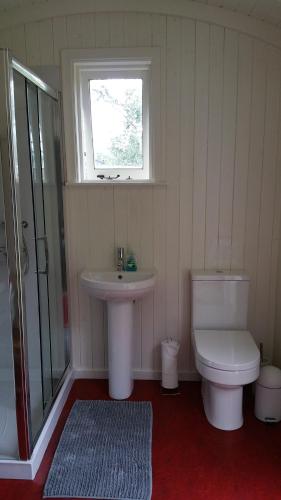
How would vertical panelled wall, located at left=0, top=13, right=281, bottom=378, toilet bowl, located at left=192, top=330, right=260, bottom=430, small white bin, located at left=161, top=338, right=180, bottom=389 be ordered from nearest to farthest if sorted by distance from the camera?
toilet bowl, located at left=192, top=330, right=260, bottom=430 → vertical panelled wall, located at left=0, top=13, right=281, bottom=378 → small white bin, located at left=161, top=338, right=180, bottom=389

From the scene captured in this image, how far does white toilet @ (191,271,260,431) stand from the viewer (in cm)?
194

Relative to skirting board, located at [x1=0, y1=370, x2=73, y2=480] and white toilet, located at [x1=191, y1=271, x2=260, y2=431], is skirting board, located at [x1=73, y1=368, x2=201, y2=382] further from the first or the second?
skirting board, located at [x1=0, y1=370, x2=73, y2=480]

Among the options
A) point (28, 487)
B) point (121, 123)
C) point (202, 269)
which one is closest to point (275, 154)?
point (202, 269)

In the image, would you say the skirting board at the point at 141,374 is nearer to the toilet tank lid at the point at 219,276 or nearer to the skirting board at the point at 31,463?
the skirting board at the point at 31,463

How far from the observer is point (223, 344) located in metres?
2.15

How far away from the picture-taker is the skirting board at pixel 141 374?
2650 millimetres

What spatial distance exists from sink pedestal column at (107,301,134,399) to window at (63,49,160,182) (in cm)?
90

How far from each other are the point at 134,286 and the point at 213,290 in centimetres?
59

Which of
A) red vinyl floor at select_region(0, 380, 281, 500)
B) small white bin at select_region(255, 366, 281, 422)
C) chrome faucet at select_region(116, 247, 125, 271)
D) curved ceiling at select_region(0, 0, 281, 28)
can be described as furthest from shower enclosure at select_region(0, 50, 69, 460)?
small white bin at select_region(255, 366, 281, 422)

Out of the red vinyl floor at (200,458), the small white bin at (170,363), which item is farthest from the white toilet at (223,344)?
the small white bin at (170,363)

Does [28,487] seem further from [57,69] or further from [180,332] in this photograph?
[57,69]

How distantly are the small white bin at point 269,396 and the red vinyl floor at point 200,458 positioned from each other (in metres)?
0.06

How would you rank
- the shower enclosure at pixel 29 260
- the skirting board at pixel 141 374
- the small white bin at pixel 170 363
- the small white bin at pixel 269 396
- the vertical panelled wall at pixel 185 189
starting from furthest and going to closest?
the skirting board at pixel 141 374 < the small white bin at pixel 170 363 < the vertical panelled wall at pixel 185 189 < the small white bin at pixel 269 396 < the shower enclosure at pixel 29 260

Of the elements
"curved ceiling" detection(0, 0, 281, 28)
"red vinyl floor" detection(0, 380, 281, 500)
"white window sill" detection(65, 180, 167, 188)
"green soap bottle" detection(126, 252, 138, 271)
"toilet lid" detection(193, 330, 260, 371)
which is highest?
"curved ceiling" detection(0, 0, 281, 28)
